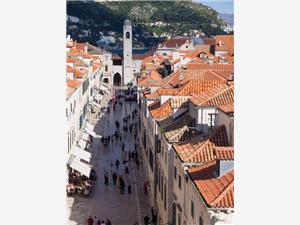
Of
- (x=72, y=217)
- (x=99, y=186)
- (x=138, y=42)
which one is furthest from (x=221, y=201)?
(x=138, y=42)

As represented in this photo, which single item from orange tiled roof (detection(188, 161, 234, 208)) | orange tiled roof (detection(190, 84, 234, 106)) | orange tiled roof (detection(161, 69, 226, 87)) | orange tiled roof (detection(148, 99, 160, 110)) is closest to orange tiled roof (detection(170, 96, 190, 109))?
orange tiled roof (detection(190, 84, 234, 106))

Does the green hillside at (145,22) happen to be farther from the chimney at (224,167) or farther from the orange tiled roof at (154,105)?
the chimney at (224,167)

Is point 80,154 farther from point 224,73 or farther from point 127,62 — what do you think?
point 127,62

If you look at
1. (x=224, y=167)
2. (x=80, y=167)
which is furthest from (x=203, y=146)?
(x=80, y=167)

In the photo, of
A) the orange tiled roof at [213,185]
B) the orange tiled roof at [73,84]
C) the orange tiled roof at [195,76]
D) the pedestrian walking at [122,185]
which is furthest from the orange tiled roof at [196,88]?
the orange tiled roof at [213,185]
